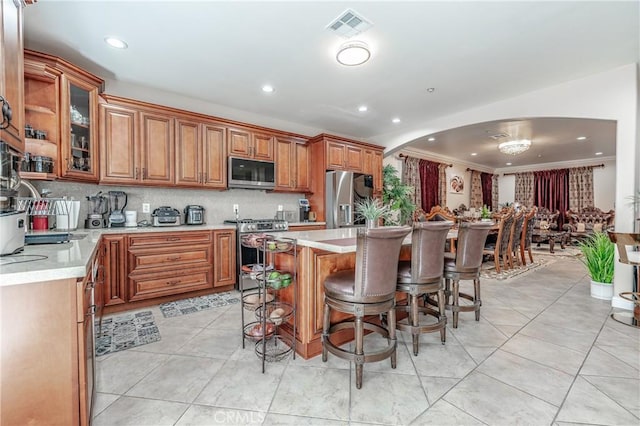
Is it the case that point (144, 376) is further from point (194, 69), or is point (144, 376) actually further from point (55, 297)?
point (194, 69)

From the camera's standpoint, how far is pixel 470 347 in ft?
7.27

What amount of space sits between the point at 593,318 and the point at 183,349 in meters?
3.88

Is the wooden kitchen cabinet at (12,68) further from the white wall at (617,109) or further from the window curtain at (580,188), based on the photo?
the window curtain at (580,188)

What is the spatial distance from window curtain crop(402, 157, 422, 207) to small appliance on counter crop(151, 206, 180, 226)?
5.26 m

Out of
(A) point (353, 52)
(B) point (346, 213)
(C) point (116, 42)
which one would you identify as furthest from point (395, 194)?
(C) point (116, 42)

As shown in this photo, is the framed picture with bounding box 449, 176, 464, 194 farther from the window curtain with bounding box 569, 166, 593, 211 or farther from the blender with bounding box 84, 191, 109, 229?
the blender with bounding box 84, 191, 109, 229

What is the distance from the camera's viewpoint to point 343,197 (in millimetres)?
4711

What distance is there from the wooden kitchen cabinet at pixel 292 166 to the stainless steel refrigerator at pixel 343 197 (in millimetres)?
450

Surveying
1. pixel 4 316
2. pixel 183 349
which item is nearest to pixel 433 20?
pixel 4 316

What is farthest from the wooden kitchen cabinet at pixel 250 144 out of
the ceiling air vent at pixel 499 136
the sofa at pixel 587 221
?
the sofa at pixel 587 221

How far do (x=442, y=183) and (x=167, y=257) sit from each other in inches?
291

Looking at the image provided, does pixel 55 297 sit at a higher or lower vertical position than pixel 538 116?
lower

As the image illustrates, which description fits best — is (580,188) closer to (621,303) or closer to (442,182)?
(442,182)

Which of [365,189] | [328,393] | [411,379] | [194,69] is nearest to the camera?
[328,393]
